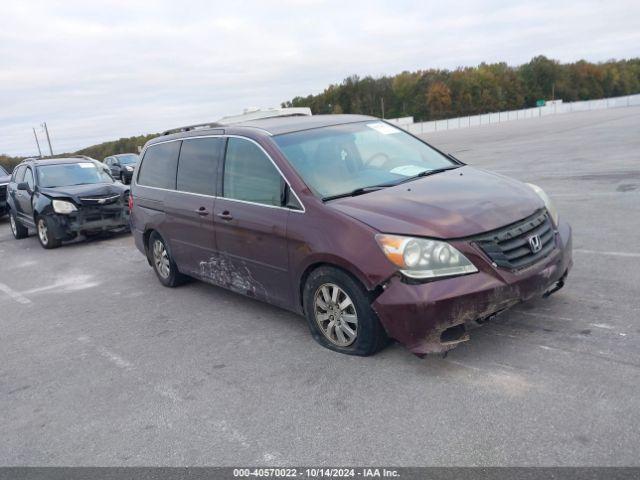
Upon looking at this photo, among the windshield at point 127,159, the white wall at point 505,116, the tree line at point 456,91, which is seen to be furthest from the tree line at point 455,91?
the windshield at point 127,159

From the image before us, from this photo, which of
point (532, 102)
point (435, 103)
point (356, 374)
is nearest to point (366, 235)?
point (356, 374)

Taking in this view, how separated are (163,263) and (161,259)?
0.07 m

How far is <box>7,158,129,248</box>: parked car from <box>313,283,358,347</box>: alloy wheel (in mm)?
7852

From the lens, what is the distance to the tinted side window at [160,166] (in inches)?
256

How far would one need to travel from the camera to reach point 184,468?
10.5 feet

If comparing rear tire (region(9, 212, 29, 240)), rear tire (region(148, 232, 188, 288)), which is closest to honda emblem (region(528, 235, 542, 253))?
rear tire (region(148, 232, 188, 288))

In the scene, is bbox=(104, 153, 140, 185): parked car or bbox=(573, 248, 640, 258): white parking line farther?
bbox=(104, 153, 140, 185): parked car

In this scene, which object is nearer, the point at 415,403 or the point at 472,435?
the point at 472,435

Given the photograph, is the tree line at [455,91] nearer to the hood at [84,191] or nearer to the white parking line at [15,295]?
the hood at [84,191]

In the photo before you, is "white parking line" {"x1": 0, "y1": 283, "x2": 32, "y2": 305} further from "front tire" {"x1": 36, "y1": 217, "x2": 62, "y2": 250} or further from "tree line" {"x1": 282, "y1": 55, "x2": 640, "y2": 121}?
"tree line" {"x1": 282, "y1": 55, "x2": 640, "y2": 121}

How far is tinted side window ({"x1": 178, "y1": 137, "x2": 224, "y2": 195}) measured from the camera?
572 cm

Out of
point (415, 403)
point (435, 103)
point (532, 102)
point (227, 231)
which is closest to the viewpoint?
point (415, 403)

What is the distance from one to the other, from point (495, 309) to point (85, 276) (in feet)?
20.6

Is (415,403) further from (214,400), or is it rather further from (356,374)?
(214,400)
